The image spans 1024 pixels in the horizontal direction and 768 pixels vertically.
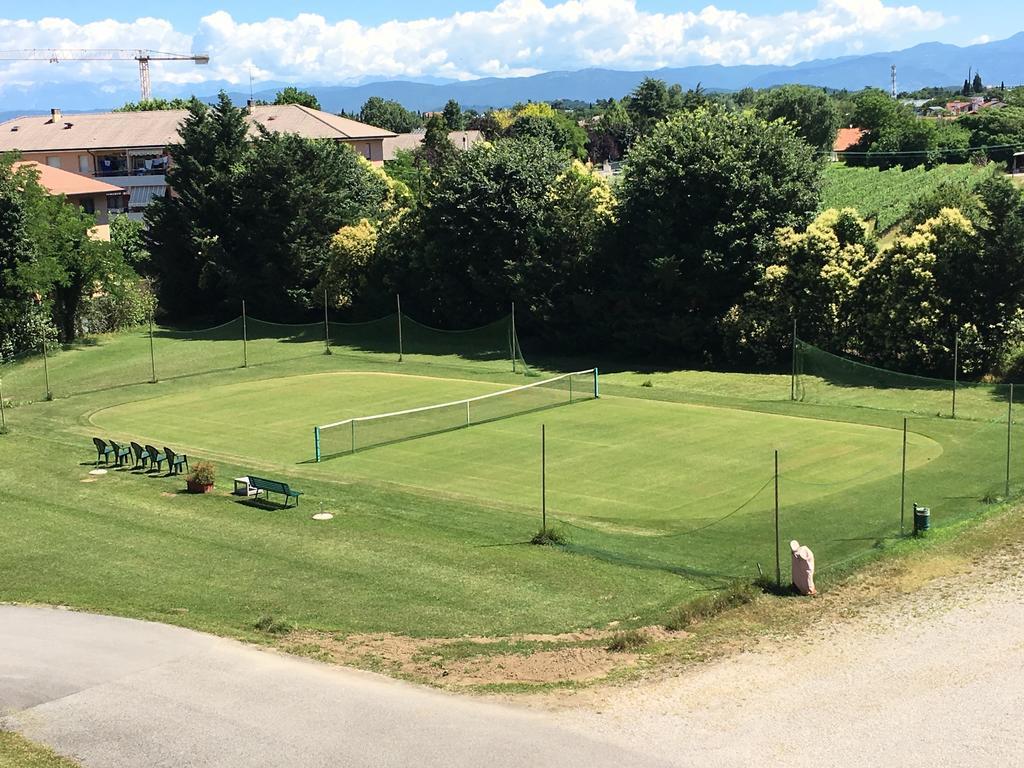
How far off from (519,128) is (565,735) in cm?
12536

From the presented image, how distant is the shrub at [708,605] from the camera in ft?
61.6

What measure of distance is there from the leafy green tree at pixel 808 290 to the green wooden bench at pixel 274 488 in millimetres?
23870

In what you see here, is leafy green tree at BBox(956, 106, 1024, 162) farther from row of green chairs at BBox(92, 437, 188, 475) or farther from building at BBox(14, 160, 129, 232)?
row of green chairs at BBox(92, 437, 188, 475)

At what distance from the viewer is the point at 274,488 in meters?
27.7

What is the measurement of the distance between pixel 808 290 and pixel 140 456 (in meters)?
26.8

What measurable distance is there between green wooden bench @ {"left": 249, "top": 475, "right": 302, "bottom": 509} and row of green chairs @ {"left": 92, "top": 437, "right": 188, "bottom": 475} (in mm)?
3911

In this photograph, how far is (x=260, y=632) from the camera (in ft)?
61.3

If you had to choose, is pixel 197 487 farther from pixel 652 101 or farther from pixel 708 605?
pixel 652 101

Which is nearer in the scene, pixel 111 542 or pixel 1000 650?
pixel 1000 650

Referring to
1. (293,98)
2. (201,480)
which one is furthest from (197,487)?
(293,98)

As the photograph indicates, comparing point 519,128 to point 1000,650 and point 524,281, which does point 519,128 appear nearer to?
point 524,281

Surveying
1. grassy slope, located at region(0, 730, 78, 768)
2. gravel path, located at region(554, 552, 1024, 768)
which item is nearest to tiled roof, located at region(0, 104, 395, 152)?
gravel path, located at region(554, 552, 1024, 768)

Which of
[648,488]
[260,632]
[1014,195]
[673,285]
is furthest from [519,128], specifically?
[260,632]

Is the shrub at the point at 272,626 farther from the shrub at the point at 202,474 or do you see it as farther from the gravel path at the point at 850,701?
the shrub at the point at 202,474
